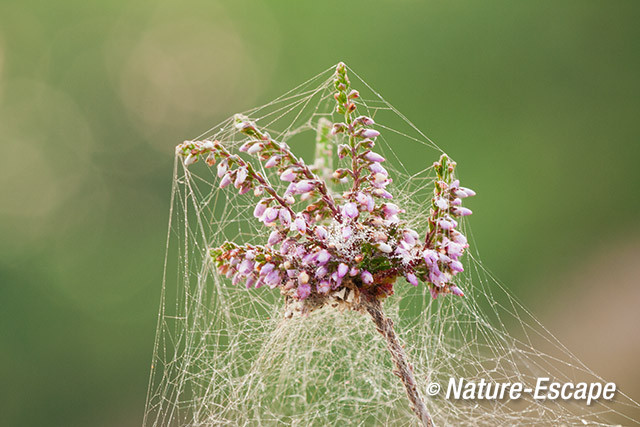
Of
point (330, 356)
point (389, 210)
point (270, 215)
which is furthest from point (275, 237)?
point (330, 356)

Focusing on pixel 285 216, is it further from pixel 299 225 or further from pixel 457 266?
pixel 457 266

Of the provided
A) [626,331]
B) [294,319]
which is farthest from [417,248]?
[626,331]

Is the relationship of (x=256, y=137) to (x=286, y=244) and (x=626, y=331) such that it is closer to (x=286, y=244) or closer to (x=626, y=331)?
(x=286, y=244)

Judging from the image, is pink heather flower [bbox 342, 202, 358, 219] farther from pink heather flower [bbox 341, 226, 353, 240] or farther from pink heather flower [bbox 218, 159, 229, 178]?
pink heather flower [bbox 218, 159, 229, 178]

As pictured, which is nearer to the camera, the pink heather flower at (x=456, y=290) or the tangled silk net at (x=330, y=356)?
the pink heather flower at (x=456, y=290)

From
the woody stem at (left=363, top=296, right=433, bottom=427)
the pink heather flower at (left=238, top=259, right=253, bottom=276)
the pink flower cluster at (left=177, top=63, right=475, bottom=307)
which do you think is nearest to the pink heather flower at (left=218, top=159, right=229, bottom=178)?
the pink flower cluster at (left=177, top=63, right=475, bottom=307)

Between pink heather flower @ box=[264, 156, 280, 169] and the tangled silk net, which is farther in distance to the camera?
the tangled silk net

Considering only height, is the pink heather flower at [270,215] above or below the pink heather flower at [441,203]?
below

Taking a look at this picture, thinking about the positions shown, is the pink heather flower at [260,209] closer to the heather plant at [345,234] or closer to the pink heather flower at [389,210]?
the heather plant at [345,234]

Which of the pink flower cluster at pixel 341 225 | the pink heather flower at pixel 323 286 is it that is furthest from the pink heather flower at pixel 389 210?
the pink heather flower at pixel 323 286
